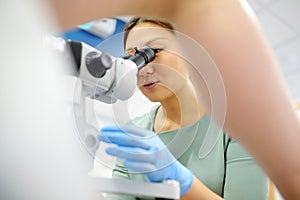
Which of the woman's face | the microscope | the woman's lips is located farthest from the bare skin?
the woman's lips

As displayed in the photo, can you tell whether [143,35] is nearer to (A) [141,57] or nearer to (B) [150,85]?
(B) [150,85]

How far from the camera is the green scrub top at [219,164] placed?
1.25 meters

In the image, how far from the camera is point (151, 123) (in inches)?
66.6

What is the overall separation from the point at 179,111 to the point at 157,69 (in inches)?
13.6

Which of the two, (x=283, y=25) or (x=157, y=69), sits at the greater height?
(x=157, y=69)

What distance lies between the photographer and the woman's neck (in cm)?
153

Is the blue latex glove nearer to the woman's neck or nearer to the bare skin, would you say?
the bare skin

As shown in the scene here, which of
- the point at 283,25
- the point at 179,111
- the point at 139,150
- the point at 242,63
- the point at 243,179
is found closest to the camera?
the point at 242,63

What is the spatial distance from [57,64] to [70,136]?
0.34 ft

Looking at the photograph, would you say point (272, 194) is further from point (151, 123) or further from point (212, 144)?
point (151, 123)

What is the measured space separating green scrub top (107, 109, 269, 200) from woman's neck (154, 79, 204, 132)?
0.07 meters

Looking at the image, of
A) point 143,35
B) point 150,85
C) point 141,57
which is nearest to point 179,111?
point 150,85

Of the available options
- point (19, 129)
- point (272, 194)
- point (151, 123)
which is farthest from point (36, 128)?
point (151, 123)

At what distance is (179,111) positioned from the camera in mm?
1657
